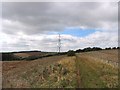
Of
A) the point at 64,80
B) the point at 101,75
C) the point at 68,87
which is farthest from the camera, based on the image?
the point at 101,75

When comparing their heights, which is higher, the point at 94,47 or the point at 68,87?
the point at 94,47

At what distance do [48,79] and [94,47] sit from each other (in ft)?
195

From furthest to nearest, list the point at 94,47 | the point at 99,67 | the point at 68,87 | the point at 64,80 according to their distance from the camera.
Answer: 1. the point at 94,47
2. the point at 99,67
3. the point at 64,80
4. the point at 68,87

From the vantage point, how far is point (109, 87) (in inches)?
1644

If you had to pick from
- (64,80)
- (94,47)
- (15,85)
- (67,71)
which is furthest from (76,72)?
(94,47)

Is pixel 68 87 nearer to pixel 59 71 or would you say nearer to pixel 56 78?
pixel 56 78

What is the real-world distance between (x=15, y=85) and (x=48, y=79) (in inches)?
239

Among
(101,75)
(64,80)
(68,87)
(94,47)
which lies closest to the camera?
(68,87)

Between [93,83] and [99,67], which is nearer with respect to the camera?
[93,83]

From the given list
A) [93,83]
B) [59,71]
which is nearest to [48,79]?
[59,71]

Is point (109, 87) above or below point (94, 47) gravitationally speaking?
below

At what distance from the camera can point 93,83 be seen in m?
42.7

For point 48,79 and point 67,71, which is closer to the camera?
point 48,79

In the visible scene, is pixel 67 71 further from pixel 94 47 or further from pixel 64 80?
pixel 94 47
